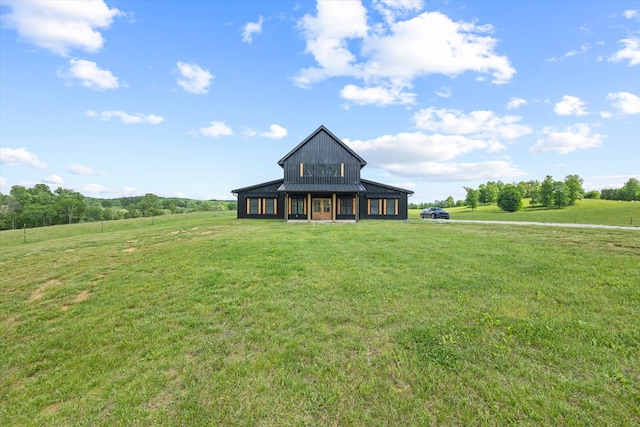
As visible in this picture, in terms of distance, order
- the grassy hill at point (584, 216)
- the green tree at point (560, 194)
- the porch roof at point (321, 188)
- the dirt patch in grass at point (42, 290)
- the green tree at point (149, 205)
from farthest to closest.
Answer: the green tree at point (149, 205) → the green tree at point (560, 194) → the grassy hill at point (584, 216) → the porch roof at point (321, 188) → the dirt patch in grass at point (42, 290)

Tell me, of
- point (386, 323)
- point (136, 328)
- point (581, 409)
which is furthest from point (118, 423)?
point (581, 409)

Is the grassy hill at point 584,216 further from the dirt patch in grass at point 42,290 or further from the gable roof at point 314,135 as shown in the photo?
the dirt patch in grass at point 42,290

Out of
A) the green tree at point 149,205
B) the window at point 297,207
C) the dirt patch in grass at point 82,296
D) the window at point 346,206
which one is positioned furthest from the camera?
the green tree at point 149,205

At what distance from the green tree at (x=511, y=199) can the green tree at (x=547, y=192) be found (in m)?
4.68

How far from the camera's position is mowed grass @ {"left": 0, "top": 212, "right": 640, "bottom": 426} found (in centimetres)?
283

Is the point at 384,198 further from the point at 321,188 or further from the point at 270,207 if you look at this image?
the point at 270,207

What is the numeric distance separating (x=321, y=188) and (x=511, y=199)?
144ft

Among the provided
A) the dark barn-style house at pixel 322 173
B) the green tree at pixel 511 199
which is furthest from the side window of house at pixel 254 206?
the green tree at pixel 511 199

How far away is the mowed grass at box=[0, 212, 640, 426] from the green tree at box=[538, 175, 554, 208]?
173 feet

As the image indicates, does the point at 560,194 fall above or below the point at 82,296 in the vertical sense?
above

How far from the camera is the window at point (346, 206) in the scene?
2394 centimetres

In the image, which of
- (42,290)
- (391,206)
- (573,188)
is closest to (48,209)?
(42,290)

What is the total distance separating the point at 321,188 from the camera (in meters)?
21.8

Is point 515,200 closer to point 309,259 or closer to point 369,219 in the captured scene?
point 369,219
